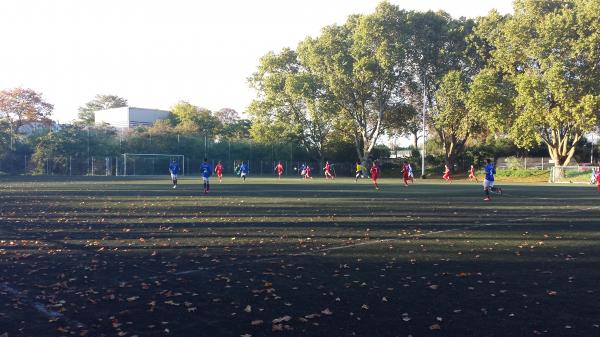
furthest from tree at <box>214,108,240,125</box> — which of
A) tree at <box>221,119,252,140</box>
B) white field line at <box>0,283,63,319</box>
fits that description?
white field line at <box>0,283,63,319</box>

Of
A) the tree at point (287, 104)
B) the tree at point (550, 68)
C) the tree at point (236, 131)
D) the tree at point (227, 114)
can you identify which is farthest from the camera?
the tree at point (227, 114)

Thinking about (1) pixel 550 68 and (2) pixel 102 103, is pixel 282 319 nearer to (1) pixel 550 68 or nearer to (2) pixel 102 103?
(1) pixel 550 68

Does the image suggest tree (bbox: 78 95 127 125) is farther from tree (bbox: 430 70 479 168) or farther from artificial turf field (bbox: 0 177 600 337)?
artificial turf field (bbox: 0 177 600 337)

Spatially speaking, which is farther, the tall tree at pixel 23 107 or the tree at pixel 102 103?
the tree at pixel 102 103

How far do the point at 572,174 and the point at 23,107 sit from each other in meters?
63.8

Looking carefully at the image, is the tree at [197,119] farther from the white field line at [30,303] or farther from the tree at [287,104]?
the white field line at [30,303]

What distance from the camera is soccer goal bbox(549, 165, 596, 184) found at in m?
46.5

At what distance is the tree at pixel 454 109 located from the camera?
179 ft

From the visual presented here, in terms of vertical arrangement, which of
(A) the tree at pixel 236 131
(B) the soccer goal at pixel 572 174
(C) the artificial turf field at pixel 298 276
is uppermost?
(A) the tree at pixel 236 131

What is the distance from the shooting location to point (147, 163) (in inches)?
2347

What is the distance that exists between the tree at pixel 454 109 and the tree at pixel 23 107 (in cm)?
4963

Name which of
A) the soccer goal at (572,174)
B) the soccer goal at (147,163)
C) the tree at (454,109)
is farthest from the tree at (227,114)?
the soccer goal at (572,174)

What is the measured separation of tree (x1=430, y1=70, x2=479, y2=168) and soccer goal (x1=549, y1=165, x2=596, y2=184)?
31.6 ft

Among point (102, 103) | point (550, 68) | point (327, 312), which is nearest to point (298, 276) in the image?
point (327, 312)
